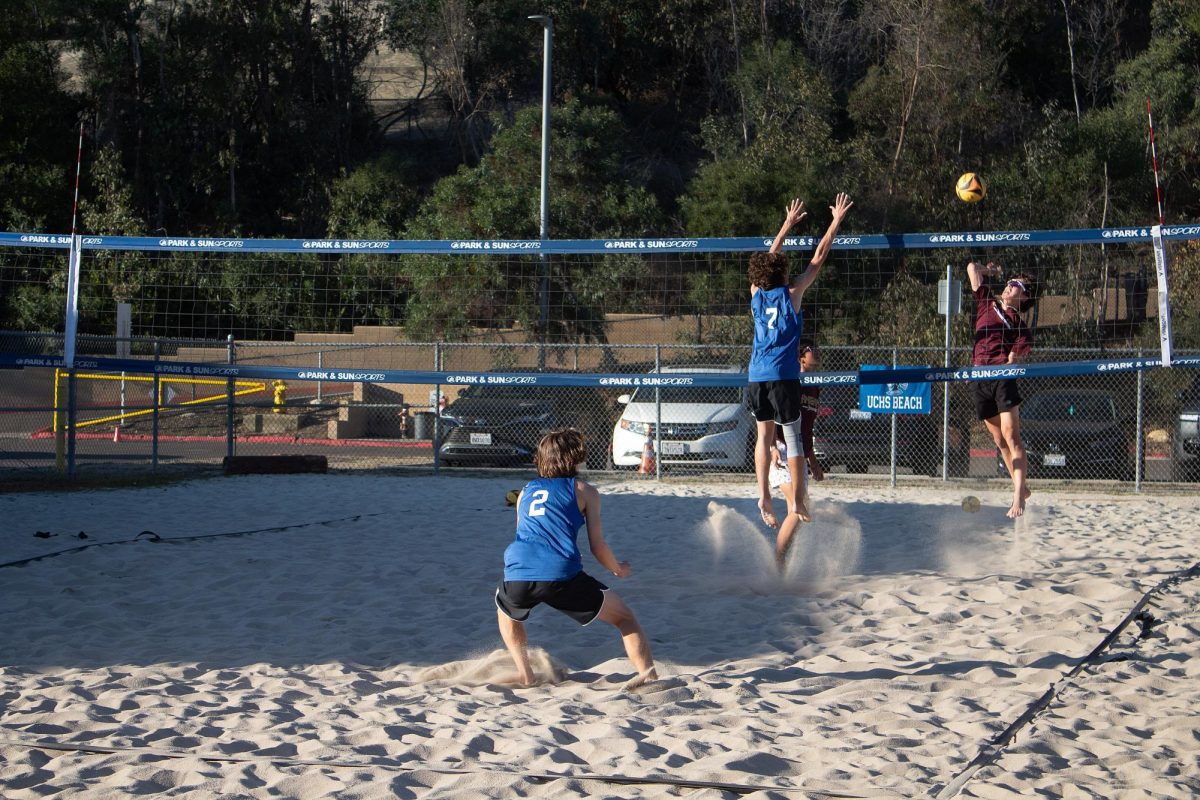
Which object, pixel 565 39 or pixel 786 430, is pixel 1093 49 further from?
pixel 786 430

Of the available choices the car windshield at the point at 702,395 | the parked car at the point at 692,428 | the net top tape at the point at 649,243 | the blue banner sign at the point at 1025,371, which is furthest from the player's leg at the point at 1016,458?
the car windshield at the point at 702,395

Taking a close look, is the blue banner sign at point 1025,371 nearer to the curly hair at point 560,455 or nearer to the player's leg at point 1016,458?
the player's leg at point 1016,458

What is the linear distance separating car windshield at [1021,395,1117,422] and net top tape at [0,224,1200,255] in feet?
14.6

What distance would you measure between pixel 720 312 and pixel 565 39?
16008 mm

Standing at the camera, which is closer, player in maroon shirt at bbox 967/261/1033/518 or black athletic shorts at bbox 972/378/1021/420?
player in maroon shirt at bbox 967/261/1033/518

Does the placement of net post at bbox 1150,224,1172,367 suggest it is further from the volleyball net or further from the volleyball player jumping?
the volleyball player jumping

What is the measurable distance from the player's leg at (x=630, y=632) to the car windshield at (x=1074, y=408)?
10489mm

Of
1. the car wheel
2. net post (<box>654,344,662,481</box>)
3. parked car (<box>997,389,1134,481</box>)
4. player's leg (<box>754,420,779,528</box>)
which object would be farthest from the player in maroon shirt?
the car wheel

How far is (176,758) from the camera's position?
4.11 metres

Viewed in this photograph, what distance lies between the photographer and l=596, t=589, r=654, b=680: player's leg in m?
5.13

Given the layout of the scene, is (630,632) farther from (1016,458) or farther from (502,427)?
(502,427)

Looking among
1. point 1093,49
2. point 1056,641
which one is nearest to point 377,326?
point 1056,641

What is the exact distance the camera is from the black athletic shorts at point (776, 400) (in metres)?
7.30

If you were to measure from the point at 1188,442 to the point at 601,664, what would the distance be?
10.9 m
